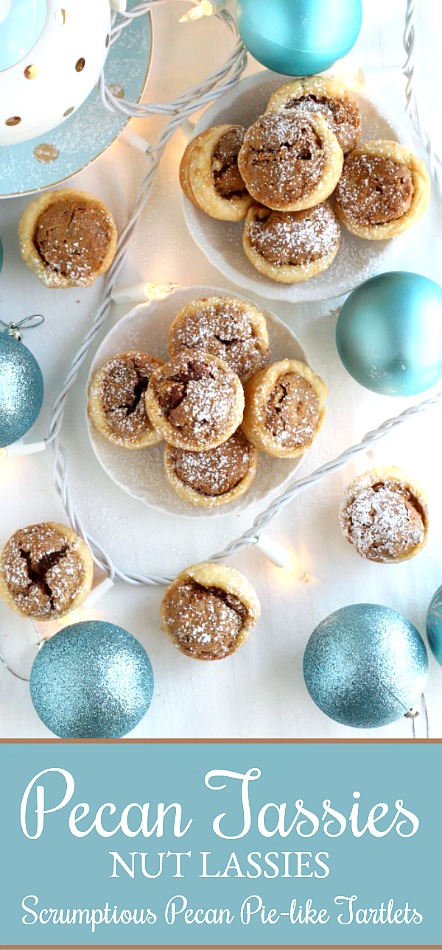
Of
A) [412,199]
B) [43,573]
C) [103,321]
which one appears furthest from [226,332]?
[43,573]

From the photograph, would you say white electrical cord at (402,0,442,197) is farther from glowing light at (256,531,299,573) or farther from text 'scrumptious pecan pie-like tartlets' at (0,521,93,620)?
text 'scrumptious pecan pie-like tartlets' at (0,521,93,620)

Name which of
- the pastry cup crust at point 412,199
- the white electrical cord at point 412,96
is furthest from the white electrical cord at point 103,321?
the pastry cup crust at point 412,199

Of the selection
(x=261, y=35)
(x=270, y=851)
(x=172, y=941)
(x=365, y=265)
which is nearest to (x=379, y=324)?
(x=365, y=265)

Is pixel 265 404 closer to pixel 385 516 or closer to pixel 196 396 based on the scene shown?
pixel 196 396

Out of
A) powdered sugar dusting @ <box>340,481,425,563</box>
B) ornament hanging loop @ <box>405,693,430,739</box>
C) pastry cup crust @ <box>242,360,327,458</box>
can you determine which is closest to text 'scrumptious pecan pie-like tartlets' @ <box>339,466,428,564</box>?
powdered sugar dusting @ <box>340,481,425,563</box>

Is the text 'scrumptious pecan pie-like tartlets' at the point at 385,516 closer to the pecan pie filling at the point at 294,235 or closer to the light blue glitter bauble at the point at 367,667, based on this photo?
the light blue glitter bauble at the point at 367,667
